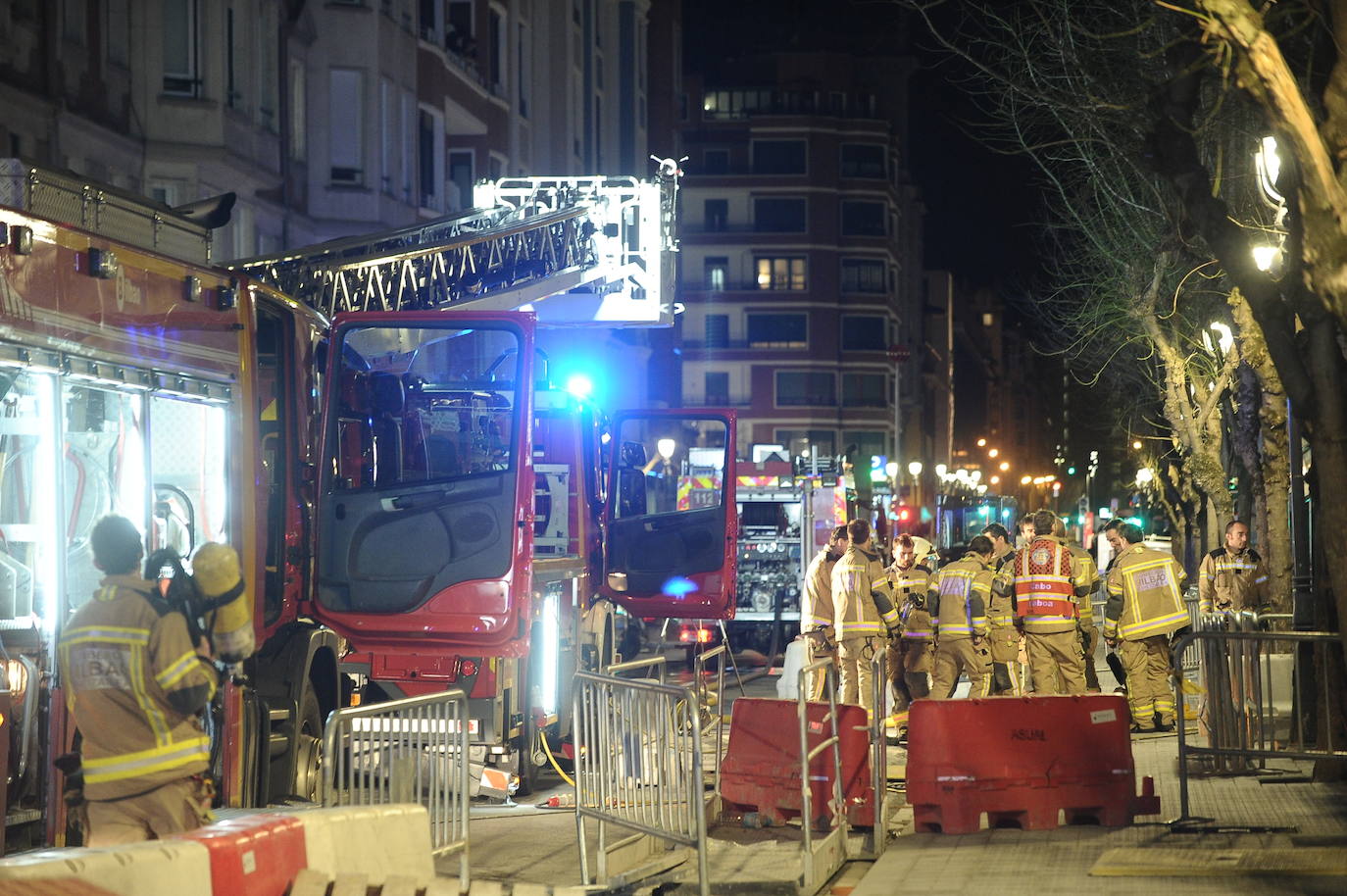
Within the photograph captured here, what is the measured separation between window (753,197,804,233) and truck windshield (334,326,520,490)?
238 ft

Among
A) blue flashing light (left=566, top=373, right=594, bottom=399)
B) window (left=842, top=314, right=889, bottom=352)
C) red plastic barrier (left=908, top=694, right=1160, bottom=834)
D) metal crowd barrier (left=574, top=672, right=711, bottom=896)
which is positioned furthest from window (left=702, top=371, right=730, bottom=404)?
metal crowd barrier (left=574, top=672, right=711, bottom=896)

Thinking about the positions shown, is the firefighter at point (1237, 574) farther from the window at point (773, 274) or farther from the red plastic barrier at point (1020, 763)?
the window at point (773, 274)

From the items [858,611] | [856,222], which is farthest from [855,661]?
[856,222]

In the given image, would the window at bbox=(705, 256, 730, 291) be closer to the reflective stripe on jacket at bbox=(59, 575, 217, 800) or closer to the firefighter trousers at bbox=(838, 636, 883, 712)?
the firefighter trousers at bbox=(838, 636, 883, 712)

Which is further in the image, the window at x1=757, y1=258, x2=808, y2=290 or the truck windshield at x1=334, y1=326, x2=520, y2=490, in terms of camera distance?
the window at x1=757, y1=258, x2=808, y2=290

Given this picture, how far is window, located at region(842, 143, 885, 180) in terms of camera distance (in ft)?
279

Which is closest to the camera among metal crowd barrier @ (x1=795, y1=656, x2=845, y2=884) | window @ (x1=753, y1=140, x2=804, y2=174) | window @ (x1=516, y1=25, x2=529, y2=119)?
metal crowd barrier @ (x1=795, y1=656, x2=845, y2=884)

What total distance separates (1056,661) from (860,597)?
1817 mm

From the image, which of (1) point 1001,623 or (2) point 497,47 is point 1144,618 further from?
(2) point 497,47

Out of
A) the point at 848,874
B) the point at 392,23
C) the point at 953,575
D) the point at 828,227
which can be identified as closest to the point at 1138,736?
the point at 953,575

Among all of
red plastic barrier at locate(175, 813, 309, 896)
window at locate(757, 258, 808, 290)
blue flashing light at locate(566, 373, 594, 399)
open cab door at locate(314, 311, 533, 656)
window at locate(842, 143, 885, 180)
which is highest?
window at locate(842, 143, 885, 180)

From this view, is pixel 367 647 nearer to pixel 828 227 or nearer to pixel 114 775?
pixel 114 775

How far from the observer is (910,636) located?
16.7m

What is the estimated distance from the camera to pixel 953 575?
1573 cm
